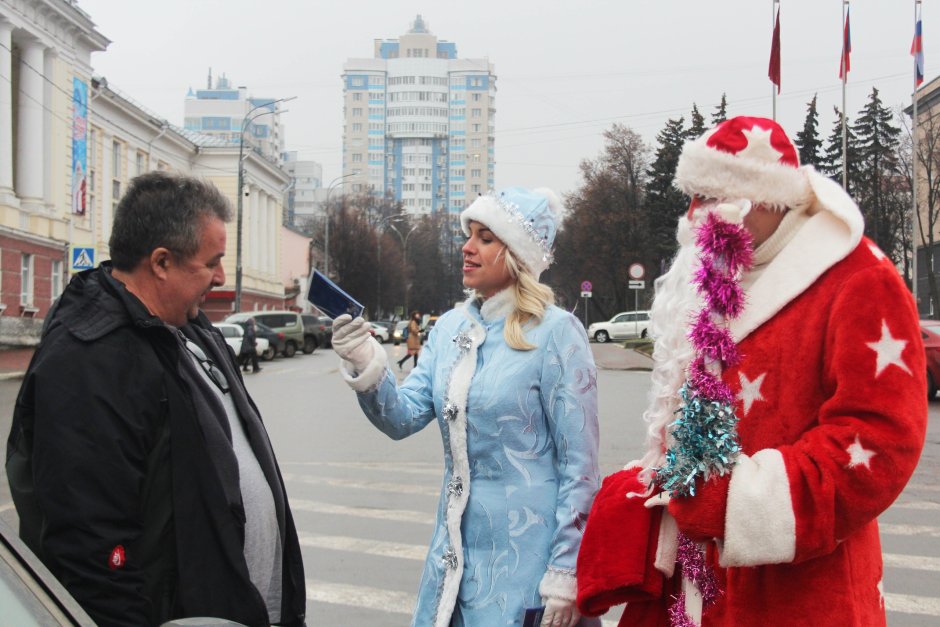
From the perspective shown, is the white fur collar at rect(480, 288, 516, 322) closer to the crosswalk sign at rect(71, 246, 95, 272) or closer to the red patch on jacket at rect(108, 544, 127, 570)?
the red patch on jacket at rect(108, 544, 127, 570)

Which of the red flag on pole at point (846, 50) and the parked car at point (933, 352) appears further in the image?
the red flag on pole at point (846, 50)

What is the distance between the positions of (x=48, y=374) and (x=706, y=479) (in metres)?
1.46

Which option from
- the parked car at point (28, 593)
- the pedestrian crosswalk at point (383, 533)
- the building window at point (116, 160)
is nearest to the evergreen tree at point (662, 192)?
the building window at point (116, 160)

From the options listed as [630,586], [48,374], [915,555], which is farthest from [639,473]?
[915,555]

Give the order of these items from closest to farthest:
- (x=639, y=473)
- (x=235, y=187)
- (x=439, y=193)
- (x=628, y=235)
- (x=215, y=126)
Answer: (x=639, y=473), (x=628, y=235), (x=235, y=187), (x=215, y=126), (x=439, y=193)

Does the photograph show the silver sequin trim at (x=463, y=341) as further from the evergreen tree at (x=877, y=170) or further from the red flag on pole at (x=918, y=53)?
the evergreen tree at (x=877, y=170)

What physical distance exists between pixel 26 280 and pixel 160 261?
36.6 m

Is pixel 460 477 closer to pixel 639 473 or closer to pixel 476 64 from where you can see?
pixel 639 473

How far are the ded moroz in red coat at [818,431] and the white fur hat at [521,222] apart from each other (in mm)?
1118

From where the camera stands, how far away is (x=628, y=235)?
60594 millimetres

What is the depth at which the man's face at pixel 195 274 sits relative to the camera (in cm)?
252

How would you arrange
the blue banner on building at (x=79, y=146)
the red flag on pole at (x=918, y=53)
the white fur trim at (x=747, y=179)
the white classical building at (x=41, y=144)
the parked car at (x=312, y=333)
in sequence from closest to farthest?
the white fur trim at (x=747, y=179), the red flag on pole at (x=918, y=53), the white classical building at (x=41, y=144), the blue banner on building at (x=79, y=146), the parked car at (x=312, y=333)

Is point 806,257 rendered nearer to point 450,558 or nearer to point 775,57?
point 450,558

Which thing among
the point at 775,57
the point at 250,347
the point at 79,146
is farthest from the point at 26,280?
the point at 775,57
